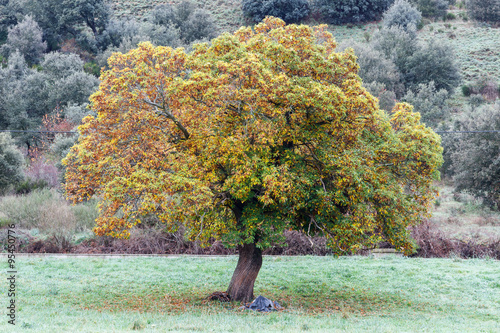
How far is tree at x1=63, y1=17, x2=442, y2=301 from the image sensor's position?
37.1 feet

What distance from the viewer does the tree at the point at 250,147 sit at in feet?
37.1

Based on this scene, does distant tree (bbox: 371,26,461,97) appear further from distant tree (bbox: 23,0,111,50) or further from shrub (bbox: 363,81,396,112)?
distant tree (bbox: 23,0,111,50)

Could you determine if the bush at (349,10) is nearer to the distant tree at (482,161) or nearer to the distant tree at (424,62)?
the distant tree at (424,62)

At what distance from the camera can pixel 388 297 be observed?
16.2 meters

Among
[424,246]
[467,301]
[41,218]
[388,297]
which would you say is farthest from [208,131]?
[41,218]

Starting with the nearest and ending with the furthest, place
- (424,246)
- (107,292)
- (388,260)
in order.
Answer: (107,292) → (388,260) → (424,246)

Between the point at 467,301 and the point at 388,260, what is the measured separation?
7922mm

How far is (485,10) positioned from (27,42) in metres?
64.2

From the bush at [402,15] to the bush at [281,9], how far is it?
11.7 meters

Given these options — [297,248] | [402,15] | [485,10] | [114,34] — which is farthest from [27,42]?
[485,10]

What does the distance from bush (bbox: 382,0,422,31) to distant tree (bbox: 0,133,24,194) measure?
5091 cm

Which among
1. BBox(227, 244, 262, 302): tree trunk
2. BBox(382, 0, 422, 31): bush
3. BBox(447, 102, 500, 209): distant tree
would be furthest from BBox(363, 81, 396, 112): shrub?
BBox(227, 244, 262, 302): tree trunk

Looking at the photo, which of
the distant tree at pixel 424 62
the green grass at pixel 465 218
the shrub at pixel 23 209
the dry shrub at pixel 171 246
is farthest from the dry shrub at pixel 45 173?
the distant tree at pixel 424 62

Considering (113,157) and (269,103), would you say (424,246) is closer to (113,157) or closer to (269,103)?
(269,103)
